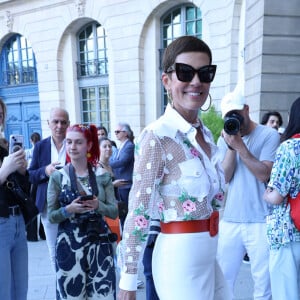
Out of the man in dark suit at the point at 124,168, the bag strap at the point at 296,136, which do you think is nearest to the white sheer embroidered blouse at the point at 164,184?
the bag strap at the point at 296,136

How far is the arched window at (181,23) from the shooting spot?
10.8 meters

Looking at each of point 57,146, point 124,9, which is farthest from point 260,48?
point 124,9

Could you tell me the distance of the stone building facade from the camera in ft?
18.1

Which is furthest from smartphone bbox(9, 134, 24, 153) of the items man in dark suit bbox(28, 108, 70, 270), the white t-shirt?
the white t-shirt

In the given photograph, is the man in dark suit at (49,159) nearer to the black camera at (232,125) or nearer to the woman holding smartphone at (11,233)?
the woman holding smartphone at (11,233)

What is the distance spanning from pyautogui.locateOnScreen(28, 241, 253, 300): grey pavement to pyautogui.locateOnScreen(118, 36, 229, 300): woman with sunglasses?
7.02ft

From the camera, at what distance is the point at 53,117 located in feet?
10.5

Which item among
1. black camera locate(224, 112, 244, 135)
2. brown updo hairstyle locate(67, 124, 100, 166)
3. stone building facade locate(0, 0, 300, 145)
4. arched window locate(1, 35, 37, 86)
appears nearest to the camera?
black camera locate(224, 112, 244, 135)

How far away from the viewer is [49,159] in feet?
10.7

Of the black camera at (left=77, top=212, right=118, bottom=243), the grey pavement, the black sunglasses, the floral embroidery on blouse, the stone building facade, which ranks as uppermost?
the stone building facade

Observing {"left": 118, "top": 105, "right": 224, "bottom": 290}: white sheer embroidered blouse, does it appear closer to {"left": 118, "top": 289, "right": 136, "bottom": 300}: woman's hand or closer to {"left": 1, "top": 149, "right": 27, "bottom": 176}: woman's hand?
{"left": 118, "top": 289, "right": 136, "bottom": 300}: woman's hand

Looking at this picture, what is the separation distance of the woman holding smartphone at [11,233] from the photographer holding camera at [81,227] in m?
0.27

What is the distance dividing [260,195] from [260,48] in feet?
12.9

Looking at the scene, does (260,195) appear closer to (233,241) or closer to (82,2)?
(233,241)
